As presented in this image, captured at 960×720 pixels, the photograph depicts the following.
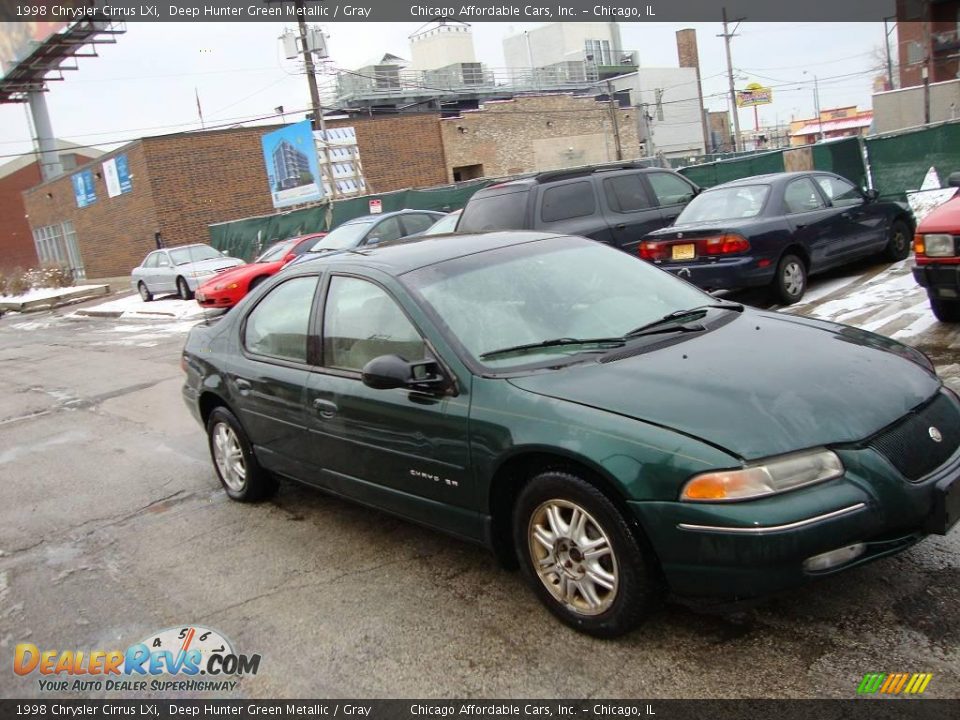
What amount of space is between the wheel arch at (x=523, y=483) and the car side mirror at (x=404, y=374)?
19.6 inches

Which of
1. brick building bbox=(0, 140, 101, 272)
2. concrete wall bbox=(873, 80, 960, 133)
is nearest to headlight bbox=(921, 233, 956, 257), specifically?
concrete wall bbox=(873, 80, 960, 133)

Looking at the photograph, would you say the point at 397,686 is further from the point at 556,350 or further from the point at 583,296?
the point at 583,296

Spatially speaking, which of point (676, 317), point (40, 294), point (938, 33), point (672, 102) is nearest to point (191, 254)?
point (40, 294)

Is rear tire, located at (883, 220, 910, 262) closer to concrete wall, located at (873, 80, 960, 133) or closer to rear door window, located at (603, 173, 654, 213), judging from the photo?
rear door window, located at (603, 173, 654, 213)

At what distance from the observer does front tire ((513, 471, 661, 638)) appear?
2.92 m

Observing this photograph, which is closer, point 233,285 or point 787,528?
point 787,528

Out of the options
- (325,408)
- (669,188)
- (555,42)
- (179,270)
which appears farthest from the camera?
(555,42)

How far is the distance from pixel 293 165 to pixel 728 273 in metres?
21.2

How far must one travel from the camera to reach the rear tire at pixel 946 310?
7082 millimetres

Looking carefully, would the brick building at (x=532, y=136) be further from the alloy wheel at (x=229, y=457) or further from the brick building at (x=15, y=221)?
the alloy wheel at (x=229, y=457)

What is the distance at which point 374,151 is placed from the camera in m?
34.4

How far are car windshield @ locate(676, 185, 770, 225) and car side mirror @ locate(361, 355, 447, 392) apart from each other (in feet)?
21.1

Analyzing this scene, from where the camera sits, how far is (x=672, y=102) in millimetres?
61781

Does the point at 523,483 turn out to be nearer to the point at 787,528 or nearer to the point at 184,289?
the point at 787,528
